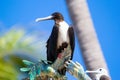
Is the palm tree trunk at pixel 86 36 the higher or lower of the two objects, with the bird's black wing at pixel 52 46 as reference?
higher

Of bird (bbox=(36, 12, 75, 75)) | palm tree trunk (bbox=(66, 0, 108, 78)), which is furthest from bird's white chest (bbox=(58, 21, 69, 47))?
palm tree trunk (bbox=(66, 0, 108, 78))

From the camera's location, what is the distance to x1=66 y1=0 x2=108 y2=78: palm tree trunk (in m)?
5.11

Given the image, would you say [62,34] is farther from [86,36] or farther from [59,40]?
[86,36]

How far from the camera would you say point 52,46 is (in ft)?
13.1

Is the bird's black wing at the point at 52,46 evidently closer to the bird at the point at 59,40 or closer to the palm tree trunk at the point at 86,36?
the bird at the point at 59,40

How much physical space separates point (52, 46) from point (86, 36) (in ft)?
4.07

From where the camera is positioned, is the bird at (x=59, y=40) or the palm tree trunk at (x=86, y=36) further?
the palm tree trunk at (x=86, y=36)

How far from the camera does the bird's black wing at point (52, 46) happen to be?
3.95 meters

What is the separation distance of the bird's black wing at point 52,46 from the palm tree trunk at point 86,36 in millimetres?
1156

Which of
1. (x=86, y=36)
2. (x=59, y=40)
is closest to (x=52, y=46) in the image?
(x=59, y=40)

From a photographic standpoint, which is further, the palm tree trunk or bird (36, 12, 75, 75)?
the palm tree trunk

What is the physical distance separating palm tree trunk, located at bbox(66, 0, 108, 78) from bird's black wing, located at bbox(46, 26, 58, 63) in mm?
1156

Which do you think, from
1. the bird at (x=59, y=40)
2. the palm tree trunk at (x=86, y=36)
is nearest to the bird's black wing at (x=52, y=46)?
the bird at (x=59, y=40)

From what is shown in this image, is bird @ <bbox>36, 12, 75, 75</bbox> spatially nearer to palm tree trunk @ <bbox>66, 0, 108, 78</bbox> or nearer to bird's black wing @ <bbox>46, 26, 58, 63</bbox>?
bird's black wing @ <bbox>46, 26, 58, 63</bbox>
